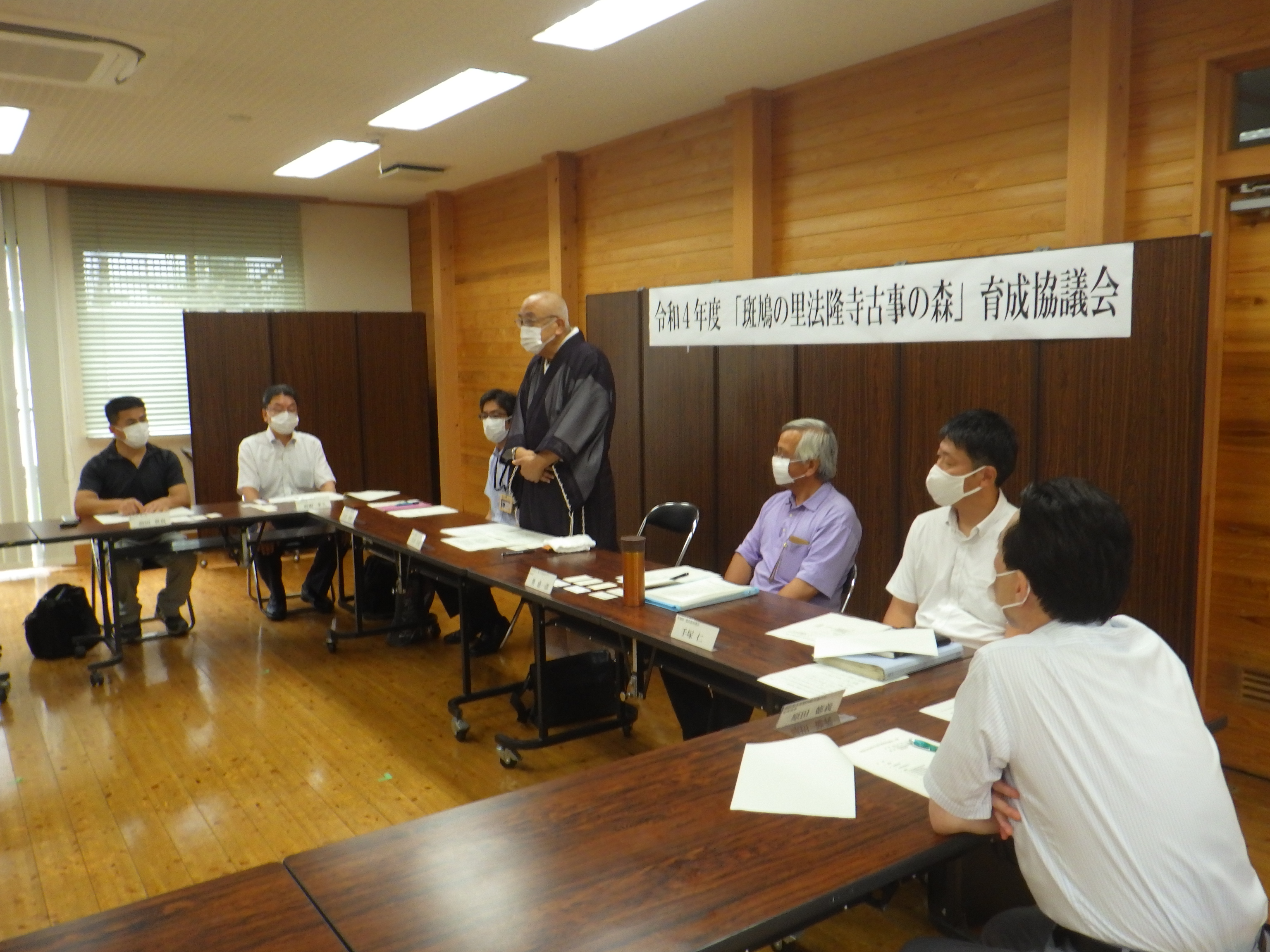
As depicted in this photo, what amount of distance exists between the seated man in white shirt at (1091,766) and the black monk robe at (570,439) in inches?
99.0

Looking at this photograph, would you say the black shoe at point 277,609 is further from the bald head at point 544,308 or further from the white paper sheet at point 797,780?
the white paper sheet at point 797,780

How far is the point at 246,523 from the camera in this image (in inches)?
176

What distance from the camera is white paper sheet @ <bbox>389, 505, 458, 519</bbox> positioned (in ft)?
14.1

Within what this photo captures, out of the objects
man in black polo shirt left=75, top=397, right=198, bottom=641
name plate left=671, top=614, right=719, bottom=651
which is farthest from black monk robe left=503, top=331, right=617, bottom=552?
man in black polo shirt left=75, top=397, right=198, bottom=641

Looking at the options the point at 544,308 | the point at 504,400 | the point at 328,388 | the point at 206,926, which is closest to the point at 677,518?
the point at 544,308

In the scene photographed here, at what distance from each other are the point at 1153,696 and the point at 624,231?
467 centimetres

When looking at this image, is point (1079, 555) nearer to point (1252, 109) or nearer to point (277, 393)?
point (1252, 109)

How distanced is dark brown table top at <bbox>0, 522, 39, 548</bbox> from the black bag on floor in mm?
2191

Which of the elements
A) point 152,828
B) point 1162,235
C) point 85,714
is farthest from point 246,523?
point 1162,235

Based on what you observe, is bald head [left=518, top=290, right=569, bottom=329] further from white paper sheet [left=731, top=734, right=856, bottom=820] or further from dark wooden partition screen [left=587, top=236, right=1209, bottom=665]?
white paper sheet [left=731, top=734, right=856, bottom=820]

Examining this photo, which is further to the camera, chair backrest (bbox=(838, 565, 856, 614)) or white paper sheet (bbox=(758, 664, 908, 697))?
chair backrest (bbox=(838, 565, 856, 614))

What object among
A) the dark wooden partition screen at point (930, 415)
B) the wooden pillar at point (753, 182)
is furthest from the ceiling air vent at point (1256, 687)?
the wooden pillar at point (753, 182)

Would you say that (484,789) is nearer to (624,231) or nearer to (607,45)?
(607,45)

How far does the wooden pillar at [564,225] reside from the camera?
5832mm
